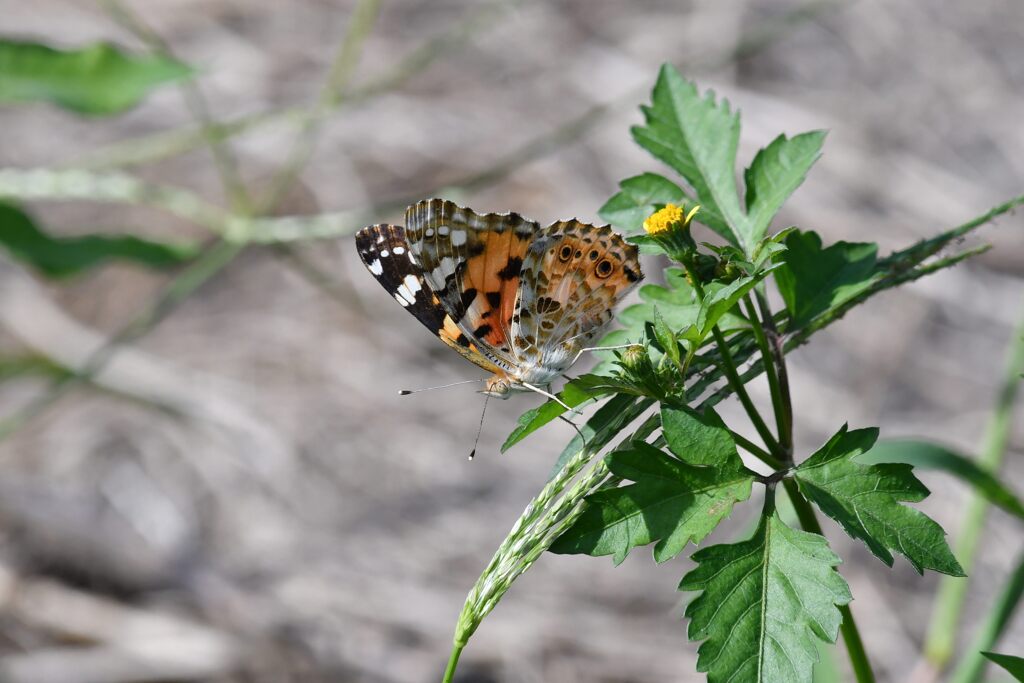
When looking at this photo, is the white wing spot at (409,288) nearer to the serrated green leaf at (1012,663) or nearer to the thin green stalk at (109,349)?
the serrated green leaf at (1012,663)

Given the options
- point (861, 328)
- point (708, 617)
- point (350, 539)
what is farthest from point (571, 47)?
point (708, 617)

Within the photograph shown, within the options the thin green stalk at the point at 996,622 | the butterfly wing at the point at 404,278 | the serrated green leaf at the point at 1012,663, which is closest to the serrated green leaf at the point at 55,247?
the butterfly wing at the point at 404,278

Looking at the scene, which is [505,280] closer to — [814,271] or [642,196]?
[642,196]

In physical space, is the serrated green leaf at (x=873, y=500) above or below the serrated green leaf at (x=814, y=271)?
below

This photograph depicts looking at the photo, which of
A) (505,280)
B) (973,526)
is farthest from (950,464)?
(505,280)

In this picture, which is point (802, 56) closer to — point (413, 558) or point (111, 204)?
point (413, 558)

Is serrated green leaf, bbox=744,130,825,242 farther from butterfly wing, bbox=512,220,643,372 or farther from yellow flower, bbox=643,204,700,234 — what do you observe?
butterfly wing, bbox=512,220,643,372
